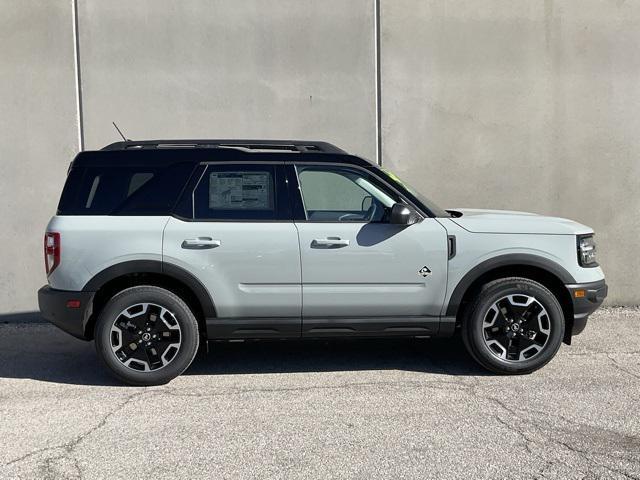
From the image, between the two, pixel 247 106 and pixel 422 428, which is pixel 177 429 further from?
pixel 247 106

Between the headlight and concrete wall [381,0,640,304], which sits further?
concrete wall [381,0,640,304]

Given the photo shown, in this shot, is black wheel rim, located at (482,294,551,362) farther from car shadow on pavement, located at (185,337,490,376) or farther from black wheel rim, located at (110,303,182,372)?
black wheel rim, located at (110,303,182,372)

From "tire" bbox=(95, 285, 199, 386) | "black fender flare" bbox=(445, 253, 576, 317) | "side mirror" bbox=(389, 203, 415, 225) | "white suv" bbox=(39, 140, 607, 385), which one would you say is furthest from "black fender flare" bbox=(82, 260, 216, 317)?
"black fender flare" bbox=(445, 253, 576, 317)

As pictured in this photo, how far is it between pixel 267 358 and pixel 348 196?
170 centimetres

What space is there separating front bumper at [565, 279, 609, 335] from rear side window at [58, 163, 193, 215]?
128 inches

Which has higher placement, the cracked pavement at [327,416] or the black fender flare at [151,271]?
the black fender flare at [151,271]

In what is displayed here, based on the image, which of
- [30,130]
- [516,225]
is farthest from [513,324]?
[30,130]

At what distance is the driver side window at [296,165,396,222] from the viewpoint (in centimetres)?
549

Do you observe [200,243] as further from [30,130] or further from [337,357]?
[30,130]

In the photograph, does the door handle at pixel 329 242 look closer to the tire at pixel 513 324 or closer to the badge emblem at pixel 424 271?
the badge emblem at pixel 424 271

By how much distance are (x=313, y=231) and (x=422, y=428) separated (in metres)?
1.75

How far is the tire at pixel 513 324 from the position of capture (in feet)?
18.0

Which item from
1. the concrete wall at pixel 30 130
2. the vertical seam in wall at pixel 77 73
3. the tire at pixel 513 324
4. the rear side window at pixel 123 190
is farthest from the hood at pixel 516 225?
the concrete wall at pixel 30 130

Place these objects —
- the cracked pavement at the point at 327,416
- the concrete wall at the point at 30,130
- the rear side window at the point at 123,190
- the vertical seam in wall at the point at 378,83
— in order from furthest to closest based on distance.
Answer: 1. the vertical seam in wall at the point at 378,83
2. the concrete wall at the point at 30,130
3. the rear side window at the point at 123,190
4. the cracked pavement at the point at 327,416
